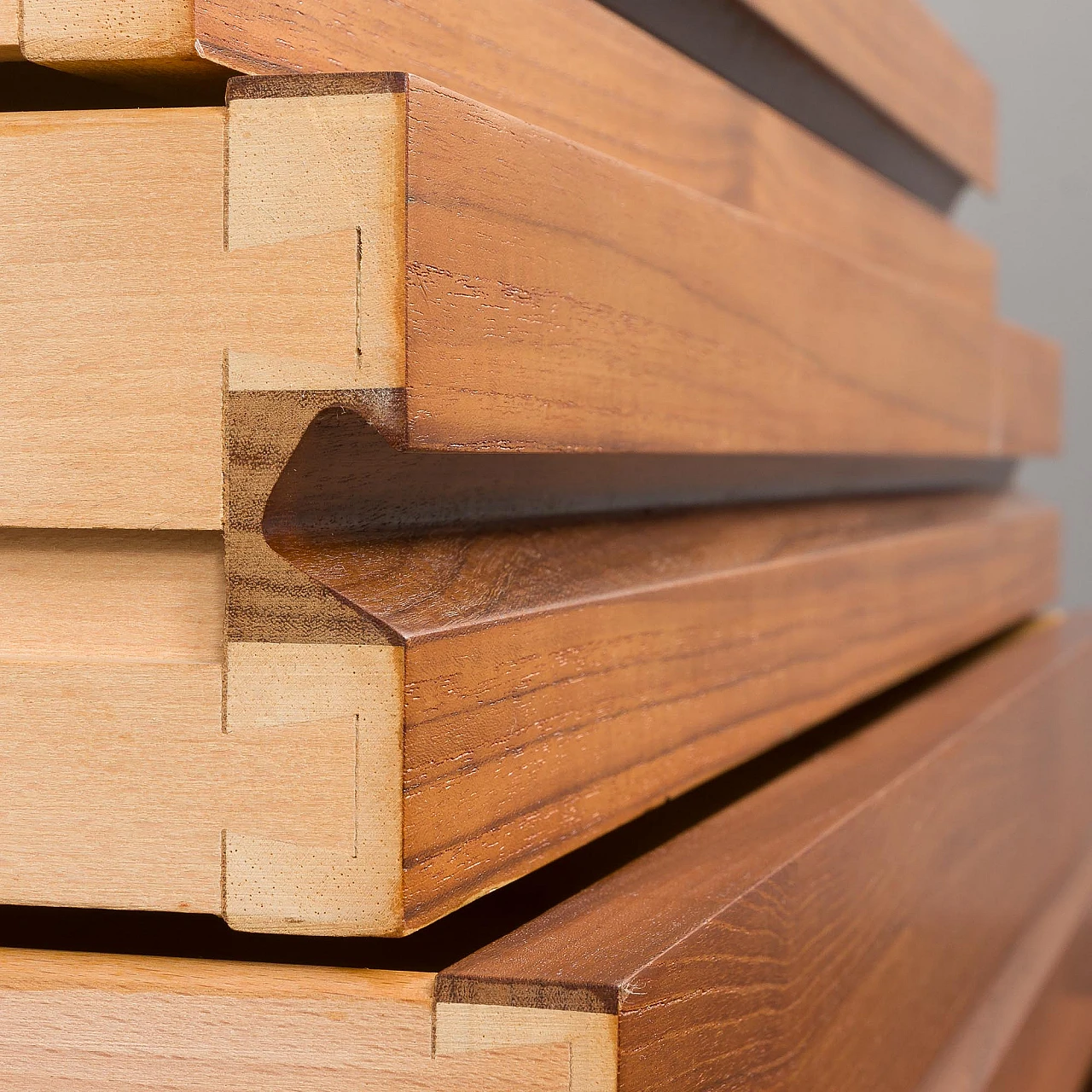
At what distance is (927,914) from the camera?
86 cm

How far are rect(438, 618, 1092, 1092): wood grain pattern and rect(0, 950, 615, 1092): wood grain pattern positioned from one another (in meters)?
0.01

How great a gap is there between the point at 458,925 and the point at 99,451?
0.73ft

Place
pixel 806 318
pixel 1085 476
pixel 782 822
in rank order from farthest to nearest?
pixel 1085 476, pixel 806 318, pixel 782 822

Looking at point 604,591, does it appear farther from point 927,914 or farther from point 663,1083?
point 927,914

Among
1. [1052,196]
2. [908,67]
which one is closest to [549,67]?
[908,67]

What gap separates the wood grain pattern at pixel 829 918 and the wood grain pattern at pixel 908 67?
44 cm

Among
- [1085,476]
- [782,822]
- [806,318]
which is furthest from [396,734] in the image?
[1085,476]

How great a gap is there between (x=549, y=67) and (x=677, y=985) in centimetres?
38

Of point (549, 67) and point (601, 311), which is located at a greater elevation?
point (549, 67)

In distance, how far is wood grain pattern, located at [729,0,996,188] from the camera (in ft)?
3.33

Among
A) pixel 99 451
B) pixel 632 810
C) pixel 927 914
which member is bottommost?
pixel 927 914

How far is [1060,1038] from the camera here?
1.24m

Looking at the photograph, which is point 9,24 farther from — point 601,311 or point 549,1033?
point 549,1033

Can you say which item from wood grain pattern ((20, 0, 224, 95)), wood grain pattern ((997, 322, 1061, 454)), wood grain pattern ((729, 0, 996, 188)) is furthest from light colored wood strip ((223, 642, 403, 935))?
wood grain pattern ((997, 322, 1061, 454))
